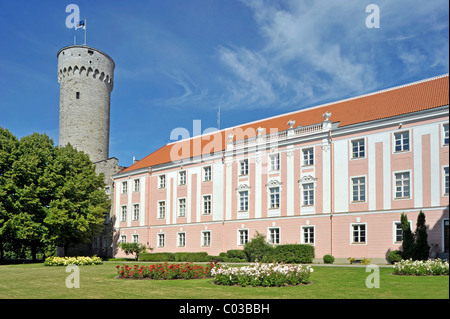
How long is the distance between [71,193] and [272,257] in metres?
21.2

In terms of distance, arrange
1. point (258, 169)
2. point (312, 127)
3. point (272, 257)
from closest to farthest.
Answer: point (272, 257)
point (312, 127)
point (258, 169)

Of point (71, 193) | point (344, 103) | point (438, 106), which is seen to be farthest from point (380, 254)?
point (71, 193)

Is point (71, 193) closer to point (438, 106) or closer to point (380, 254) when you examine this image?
point (380, 254)

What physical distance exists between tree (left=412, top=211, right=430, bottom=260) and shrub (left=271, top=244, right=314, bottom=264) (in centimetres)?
770

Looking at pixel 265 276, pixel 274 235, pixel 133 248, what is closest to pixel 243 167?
pixel 274 235

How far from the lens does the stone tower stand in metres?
57.1

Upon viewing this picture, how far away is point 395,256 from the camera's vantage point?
2961cm

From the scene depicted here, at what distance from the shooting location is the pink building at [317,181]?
30797 millimetres

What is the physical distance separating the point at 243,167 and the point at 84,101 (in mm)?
26424

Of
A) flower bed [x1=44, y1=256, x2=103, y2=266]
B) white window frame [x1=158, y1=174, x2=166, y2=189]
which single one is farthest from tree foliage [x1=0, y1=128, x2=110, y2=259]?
flower bed [x1=44, y1=256, x2=103, y2=266]

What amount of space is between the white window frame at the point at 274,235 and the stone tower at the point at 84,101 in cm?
2801

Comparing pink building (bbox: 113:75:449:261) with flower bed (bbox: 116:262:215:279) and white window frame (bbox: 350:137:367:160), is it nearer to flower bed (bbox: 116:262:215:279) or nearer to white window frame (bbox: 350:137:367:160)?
white window frame (bbox: 350:137:367:160)

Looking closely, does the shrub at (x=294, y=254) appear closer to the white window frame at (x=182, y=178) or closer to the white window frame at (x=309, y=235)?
the white window frame at (x=309, y=235)
